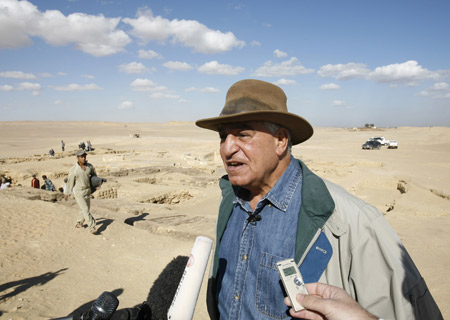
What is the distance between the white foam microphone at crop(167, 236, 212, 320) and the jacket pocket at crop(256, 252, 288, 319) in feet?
1.42

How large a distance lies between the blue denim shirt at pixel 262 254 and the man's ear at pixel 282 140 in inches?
4.5

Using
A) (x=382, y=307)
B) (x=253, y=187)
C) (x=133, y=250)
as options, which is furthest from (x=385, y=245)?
(x=133, y=250)

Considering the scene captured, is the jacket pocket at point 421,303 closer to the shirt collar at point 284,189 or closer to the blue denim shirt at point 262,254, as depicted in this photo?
the blue denim shirt at point 262,254

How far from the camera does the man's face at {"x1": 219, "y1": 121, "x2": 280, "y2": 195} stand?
167 cm

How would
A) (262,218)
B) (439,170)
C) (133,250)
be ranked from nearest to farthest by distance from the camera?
(262,218)
(133,250)
(439,170)

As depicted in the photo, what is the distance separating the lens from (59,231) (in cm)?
627

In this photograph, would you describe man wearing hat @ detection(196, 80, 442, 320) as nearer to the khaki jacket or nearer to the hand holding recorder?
the khaki jacket

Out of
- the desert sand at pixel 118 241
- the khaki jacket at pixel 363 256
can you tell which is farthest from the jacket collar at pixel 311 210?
the desert sand at pixel 118 241

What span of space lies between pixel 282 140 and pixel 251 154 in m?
0.25

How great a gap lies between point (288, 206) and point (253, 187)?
0.25m

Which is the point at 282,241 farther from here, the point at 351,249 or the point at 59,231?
the point at 59,231

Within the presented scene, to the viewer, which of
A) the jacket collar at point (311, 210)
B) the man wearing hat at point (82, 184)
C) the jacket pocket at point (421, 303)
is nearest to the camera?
the jacket pocket at point (421, 303)

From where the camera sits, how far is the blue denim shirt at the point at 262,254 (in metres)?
1.52

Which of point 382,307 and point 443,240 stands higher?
point 382,307
